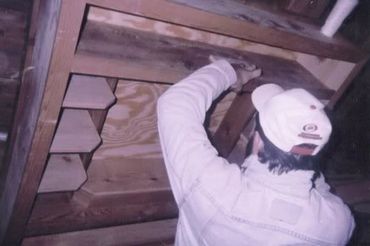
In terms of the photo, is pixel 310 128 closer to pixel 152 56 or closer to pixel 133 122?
pixel 152 56

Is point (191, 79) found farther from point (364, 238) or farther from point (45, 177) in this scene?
point (364, 238)

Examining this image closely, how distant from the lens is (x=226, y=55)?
6.49 feet

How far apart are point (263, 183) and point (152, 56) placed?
2.54 feet

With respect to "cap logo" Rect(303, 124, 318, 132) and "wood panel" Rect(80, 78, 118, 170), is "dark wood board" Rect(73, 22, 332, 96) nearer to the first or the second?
"wood panel" Rect(80, 78, 118, 170)

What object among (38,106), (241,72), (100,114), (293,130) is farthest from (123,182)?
(293,130)

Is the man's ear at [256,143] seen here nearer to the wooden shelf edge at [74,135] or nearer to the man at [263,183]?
the man at [263,183]

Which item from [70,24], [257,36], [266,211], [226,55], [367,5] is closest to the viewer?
[70,24]

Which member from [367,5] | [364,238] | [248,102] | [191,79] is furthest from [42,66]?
[367,5]

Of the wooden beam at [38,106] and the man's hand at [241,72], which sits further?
the man's hand at [241,72]

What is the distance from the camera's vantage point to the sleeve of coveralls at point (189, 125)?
4.70 feet

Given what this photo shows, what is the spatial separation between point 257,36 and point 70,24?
0.81m

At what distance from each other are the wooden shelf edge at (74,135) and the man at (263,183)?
0.42 metres

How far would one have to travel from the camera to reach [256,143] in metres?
1.51

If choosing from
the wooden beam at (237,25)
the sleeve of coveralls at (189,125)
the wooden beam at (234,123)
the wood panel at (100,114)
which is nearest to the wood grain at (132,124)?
the wood panel at (100,114)
